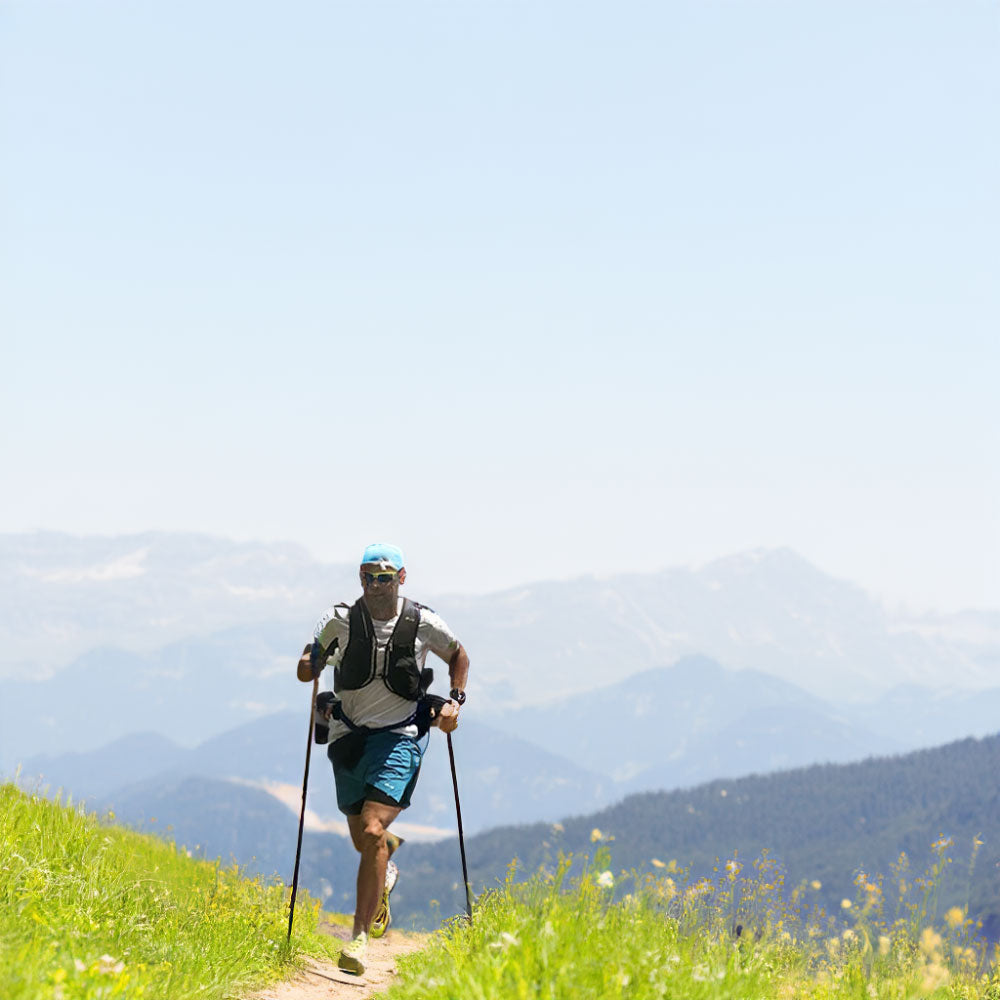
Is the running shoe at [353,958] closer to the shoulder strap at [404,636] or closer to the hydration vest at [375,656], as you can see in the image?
the hydration vest at [375,656]

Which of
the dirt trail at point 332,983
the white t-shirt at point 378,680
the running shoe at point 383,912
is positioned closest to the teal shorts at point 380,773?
the white t-shirt at point 378,680

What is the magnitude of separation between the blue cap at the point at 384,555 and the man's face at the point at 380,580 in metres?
0.04

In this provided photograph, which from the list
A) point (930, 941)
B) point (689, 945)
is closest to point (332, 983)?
point (689, 945)

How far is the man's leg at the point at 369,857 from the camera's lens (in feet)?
30.4

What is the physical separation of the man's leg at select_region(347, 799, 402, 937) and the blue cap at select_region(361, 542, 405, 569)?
1.91 metres

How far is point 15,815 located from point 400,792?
289cm

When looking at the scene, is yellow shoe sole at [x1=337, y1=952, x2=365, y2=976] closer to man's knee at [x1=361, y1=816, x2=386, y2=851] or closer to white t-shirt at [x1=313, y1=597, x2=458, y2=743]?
man's knee at [x1=361, y1=816, x2=386, y2=851]

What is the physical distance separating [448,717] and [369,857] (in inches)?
51.7

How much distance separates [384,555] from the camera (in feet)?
31.2

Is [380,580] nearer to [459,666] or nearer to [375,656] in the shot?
[375,656]

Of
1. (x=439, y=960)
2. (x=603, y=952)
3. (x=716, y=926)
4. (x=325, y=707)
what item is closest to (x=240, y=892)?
(x=325, y=707)

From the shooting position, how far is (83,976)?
5.59 meters

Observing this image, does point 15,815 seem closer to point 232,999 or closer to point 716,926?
point 232,999

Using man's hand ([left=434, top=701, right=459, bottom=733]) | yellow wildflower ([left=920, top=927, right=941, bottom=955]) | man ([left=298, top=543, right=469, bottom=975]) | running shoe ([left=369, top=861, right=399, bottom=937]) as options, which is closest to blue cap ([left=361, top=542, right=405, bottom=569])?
man ([left=298, top=543, right=469, bottom=975])
